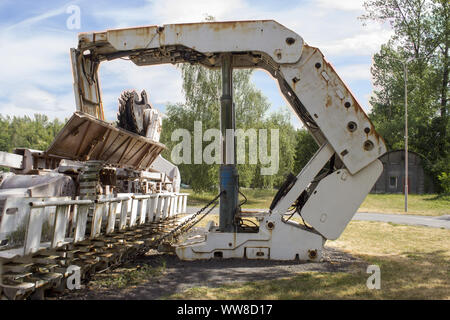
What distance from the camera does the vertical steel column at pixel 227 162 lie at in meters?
7.31

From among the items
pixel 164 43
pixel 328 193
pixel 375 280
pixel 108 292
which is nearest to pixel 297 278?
pixel 375 280

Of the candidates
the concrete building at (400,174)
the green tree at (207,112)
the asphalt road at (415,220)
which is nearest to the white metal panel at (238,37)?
the asphalt road at (415,220)

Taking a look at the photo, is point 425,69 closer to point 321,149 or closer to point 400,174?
point 400,174

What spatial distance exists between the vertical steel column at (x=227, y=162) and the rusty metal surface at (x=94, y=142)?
203 cm

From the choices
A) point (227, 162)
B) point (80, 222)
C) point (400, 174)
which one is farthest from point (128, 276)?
point (400, 174)

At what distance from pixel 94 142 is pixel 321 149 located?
3993 mm

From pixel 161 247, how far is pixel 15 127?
84.9 m

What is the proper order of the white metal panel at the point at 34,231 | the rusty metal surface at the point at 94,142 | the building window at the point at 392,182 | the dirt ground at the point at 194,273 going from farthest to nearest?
the building window at the point at 392,182 < the rusty metal surface at the point at 94,142 < the dirt ground at the point at 194,273 < the white metal panel at the point at 34,231

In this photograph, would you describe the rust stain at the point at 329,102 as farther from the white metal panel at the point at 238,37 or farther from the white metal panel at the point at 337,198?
the white metal panel at the point at 337,198

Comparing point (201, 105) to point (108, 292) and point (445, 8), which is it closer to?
point (108, 292)

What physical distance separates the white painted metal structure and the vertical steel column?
1.79 ft

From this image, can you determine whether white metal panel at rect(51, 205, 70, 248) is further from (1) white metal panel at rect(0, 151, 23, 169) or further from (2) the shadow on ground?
(1) white metal panel at rect(0, 151, 23, 169)

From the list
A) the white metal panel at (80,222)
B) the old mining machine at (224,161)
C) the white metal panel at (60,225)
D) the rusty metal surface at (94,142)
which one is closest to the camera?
the white metal panel at (60,225)

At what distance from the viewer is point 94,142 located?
7.81m
